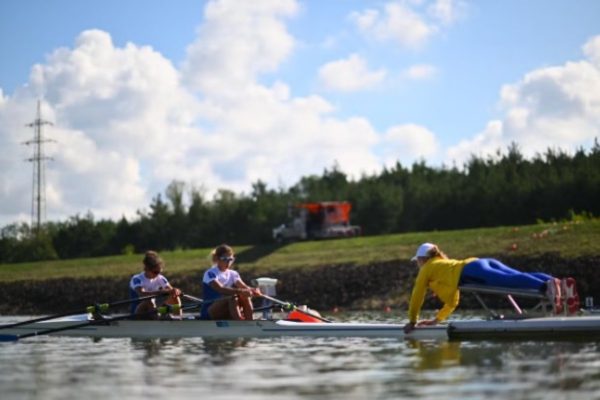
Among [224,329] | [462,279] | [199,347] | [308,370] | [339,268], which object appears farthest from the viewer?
[339,268]

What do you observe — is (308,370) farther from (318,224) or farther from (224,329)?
(318,224)

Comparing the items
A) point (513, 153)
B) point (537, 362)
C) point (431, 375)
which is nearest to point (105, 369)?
point (431, 375)

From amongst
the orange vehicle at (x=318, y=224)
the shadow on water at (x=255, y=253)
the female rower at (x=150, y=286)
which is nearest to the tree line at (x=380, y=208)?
the orange vehicle at (x=318, y=224)

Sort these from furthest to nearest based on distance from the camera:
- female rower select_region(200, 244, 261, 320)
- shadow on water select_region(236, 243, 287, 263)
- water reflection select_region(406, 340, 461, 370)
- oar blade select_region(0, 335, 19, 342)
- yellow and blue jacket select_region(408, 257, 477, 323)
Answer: shadow on water select_region(236, 243, 287, 263)
oar blade select_region(0, 335, 19, 342)
female rower select_region(200, 244, 261, 320)
yellow and blue jacket select_region(408, 257, 477, 323)
water reflection select_region(406, 340, 461, 370)

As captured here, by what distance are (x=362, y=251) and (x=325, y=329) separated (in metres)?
26.8

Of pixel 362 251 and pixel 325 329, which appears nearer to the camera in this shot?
pixel 325 329

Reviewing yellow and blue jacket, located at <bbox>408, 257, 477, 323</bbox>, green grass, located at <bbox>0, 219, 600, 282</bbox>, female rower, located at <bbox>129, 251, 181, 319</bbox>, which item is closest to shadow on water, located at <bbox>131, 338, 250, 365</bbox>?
female rower, located at <bbox>129, 251, 181, 319</bbox>

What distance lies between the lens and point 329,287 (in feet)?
127

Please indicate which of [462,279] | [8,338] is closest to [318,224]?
[8,338]

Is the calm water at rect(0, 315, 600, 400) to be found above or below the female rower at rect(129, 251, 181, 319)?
below

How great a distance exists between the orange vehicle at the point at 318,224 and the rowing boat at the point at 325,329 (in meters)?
40.5

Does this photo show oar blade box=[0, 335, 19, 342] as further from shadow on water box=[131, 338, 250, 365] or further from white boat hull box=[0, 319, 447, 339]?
shadow on water box=[131, 338, 250, 365]

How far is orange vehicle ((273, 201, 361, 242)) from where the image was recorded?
6228 cm

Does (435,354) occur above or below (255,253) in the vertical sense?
below
